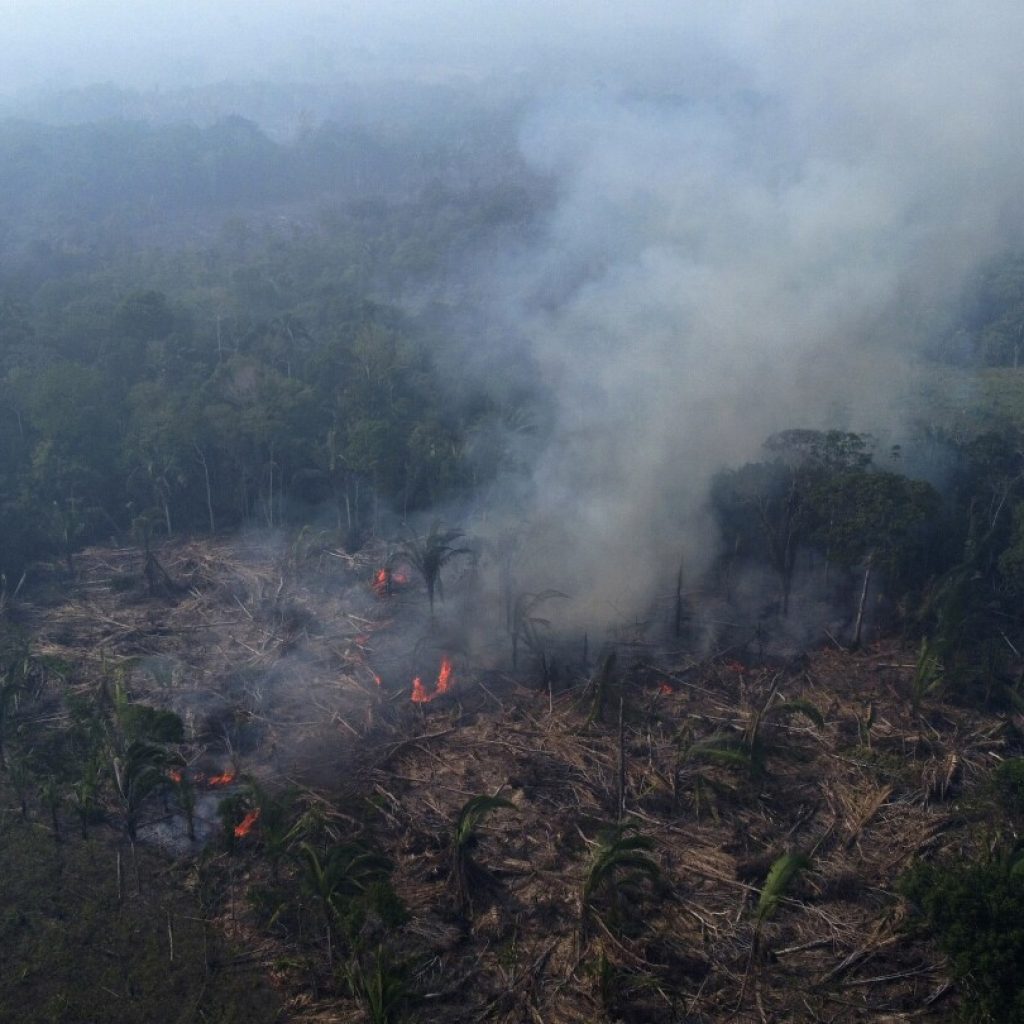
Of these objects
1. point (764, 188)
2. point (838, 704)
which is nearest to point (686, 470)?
point (838, 704)

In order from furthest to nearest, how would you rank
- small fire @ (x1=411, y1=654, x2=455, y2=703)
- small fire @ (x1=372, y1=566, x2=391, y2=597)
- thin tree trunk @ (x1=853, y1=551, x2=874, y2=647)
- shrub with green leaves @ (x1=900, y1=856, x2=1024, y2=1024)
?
small fire @ (x1=372, y1=566, x2=391, y2=597) → thin tree trunk @ (x1=853, y1=551, x2=874, y2=647) → small fire @ (x1=411, y1=654, x2=455, y2=703) → shrub with green leaves @ (x1=900, y1=856, x2=1024, y2=1024)

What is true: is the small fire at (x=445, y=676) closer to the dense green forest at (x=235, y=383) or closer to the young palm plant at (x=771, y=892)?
the dense green forest at (x=235, y=383)

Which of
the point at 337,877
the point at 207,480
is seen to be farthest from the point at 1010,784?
the point at 207,480

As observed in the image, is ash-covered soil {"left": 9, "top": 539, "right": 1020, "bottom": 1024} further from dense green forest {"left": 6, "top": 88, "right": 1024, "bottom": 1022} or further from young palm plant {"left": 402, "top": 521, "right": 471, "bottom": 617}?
young palm plant {"left": 402, "top": 521, "right": 471, "bottom": 617}

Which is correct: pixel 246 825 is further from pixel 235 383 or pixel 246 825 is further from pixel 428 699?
pixel 235 383

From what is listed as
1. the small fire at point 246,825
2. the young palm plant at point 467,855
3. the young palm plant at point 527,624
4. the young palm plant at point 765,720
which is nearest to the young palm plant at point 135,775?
the small fire at point 246,825

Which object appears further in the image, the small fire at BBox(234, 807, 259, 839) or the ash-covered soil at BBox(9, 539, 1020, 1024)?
the small fire at BBox(234, 807, 259, 839)

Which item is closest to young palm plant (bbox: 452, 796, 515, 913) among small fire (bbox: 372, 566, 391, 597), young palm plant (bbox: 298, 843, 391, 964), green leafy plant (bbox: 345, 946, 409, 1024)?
young palm plant (bbox: 298, 843, 391, 964)
